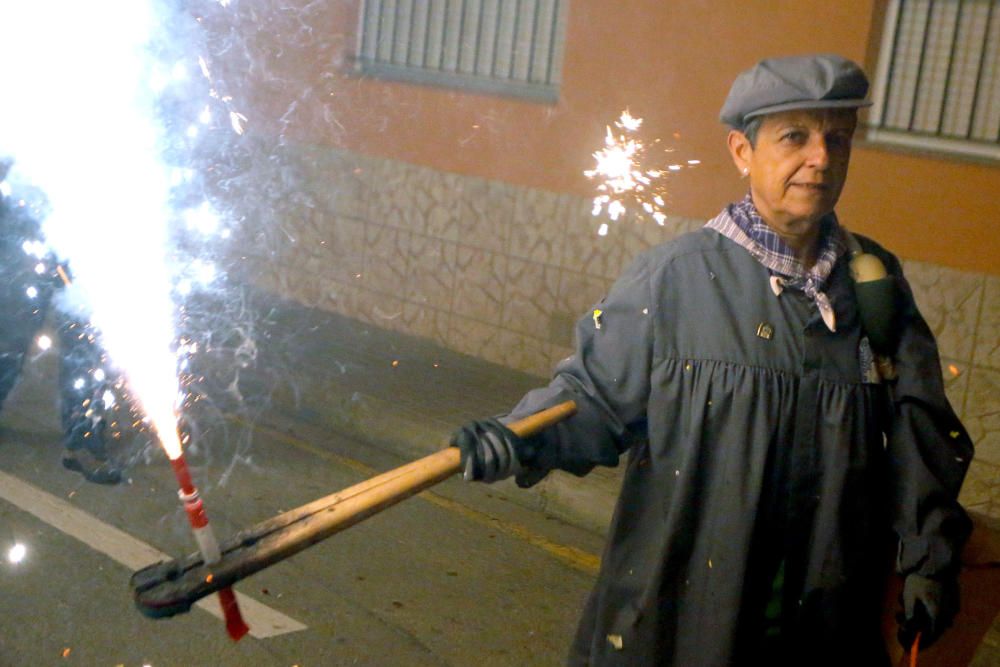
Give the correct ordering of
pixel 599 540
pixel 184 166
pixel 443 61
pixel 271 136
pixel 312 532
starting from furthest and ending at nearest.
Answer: pixel 271 136 < pixel 443 61 < pixel 184 166 < pixel 599 540 < pixel 312 532

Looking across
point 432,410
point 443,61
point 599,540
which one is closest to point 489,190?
point 443,61

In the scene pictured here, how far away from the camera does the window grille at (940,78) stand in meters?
6.60

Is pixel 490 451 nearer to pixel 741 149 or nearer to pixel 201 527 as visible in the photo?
pixel 201 527

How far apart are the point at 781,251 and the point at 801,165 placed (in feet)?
0.59

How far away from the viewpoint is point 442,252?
29.2 ft

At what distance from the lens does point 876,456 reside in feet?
8.46

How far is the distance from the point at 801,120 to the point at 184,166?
6502mm

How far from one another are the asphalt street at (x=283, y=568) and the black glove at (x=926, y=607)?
2127 mm

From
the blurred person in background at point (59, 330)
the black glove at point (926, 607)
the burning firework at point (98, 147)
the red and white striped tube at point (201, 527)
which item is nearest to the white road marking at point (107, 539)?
the blurred person in background at point (59, 330)

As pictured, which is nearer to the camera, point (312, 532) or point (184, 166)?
point (312, 532)

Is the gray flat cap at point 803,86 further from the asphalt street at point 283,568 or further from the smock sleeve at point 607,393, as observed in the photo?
the asphalt street at point 283,568

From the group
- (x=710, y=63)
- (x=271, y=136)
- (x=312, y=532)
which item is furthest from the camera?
(x=271, y=136)

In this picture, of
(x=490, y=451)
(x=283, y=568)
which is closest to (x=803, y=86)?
(x=490, y=451)

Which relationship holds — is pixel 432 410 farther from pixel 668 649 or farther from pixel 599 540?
pixel 668 649
